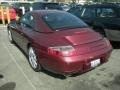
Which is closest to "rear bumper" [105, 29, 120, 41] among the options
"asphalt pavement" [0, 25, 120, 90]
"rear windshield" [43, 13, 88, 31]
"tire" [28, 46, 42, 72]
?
"asphalt pavement" [0, 25, 120, 90]

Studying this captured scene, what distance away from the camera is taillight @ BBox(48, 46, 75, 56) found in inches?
165

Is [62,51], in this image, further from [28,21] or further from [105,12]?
[105,12]

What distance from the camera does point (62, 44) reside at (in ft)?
14.2

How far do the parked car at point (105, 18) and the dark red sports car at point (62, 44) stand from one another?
1807mm

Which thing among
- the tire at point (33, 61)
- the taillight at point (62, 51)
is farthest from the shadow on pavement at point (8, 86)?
the taillight at point (62, 51)

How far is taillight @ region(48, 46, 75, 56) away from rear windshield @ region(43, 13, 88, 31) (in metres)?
0.83

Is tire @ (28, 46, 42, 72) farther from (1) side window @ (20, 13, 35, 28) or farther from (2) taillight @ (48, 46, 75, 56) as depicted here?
(2) taillight @ (48, 46, 75, 56)

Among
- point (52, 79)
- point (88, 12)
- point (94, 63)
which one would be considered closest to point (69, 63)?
point (94, 63)

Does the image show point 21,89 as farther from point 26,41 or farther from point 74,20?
point 74,20

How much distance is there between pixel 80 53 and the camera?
429 centimetres

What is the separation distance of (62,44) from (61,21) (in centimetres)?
116

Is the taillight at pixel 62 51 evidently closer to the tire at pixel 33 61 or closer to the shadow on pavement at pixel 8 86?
the tire at pixel 33 61

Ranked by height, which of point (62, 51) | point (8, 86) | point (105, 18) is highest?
point (105, 18)

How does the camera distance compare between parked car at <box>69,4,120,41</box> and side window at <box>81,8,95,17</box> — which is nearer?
parked car at <box>69,4,120,41</box>
